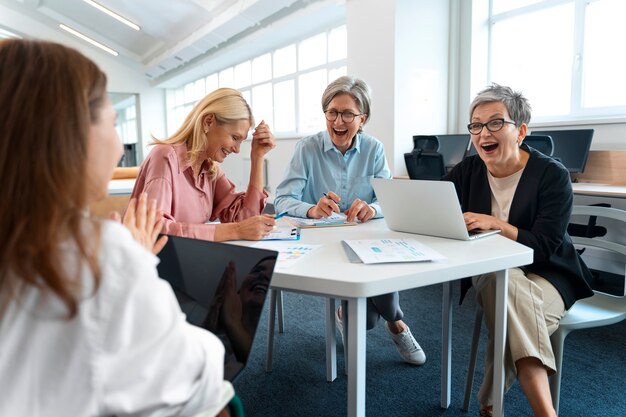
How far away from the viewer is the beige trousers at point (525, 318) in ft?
4.17

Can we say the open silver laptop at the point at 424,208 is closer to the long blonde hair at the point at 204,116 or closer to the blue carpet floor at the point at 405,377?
the long blonde hair at the point at 204,116

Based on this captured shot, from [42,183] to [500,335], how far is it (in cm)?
116

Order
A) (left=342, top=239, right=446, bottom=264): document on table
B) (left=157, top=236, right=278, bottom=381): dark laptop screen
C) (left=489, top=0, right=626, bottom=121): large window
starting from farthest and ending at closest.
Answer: (left=489, top=0, right=626, bottom=121): large window → (left=342, top=239, right=446, bottom=264): document on table → (left=157, top=236, right=278, bottom=381): dark laptop screen

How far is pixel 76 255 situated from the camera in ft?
1.61

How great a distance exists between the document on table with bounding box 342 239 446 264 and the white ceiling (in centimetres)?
476

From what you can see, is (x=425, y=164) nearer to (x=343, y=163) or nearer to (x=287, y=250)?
(x=343, y=163)

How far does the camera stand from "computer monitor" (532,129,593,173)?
3279mm

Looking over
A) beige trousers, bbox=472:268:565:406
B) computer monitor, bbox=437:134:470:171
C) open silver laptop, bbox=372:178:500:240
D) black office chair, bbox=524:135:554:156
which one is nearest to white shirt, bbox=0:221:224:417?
open silver laptop, bbox=372:178:500:240

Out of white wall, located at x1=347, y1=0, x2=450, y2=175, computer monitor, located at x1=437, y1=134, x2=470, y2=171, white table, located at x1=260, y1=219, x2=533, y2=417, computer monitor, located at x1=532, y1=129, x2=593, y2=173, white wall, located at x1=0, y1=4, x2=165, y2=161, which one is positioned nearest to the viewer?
white table, located at x1=260, y1=219, x2=533, y2=417

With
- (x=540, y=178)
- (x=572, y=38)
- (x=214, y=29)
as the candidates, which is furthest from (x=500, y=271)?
(x=214, y=29)

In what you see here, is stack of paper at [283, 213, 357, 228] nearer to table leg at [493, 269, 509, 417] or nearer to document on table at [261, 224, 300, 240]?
document on table at [261, 224, 300, 240]

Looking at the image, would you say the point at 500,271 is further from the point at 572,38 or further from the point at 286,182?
the point at 572,38

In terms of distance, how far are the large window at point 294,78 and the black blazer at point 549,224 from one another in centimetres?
455

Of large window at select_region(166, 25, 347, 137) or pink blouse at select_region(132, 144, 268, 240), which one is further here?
large window at select_region(166, 25, 347, 137)
